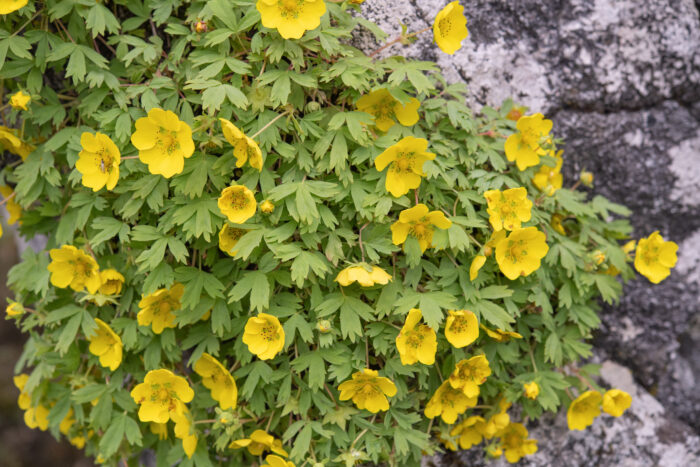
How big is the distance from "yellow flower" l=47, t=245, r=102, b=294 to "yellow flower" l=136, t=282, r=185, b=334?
0.72 ft

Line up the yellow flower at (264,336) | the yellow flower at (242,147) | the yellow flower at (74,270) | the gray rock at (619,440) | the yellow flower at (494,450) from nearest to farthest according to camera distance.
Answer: the yellow flower at (242,147), the yellow flower at (264,336), the yellow flower at (74,270), the yellow flower at (494,450), the gray rock at (619,440)

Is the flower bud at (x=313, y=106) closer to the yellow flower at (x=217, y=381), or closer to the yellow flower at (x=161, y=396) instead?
the yellow flower at (x=217, y=381)

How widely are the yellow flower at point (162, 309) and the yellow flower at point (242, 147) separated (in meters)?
0.58

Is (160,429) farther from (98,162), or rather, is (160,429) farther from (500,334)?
(500,334)

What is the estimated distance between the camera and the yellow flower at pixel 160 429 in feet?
8.02

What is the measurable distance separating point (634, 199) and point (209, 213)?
208 centimetres

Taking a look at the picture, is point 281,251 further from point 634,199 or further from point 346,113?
point 634,199

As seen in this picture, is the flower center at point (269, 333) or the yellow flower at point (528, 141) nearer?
the flower center at point (269, 333)

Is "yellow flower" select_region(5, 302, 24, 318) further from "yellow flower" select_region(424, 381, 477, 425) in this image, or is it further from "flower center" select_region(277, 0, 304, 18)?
"yellow flower" select_region(424, 381, 477, 425)

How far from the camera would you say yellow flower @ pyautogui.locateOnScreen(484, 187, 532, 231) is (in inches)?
87.3

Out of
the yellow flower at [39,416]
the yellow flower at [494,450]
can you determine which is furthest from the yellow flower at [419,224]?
the yellow flower at [39,416]

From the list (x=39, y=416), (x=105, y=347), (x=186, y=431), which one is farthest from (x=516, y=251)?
(x=39, y=416)

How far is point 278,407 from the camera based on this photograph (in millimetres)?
2297

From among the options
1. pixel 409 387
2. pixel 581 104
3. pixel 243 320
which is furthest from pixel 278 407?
pixel 581 104
